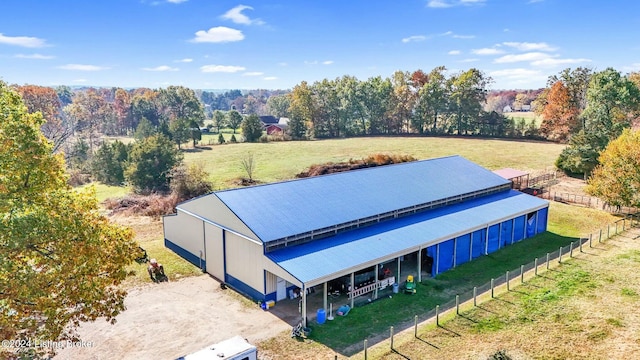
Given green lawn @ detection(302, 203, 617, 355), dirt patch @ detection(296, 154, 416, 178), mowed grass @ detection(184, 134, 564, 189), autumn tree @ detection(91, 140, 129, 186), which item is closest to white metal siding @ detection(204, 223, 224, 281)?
green lawn @ detection(302, 203, 617, 355)

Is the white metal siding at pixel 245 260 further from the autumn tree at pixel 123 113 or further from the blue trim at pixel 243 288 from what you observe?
the autumn tree at pixel 123 113

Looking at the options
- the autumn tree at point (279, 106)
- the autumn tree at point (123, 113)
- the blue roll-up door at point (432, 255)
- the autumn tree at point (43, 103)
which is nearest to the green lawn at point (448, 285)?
the blue roll-up door at point (432, 255)

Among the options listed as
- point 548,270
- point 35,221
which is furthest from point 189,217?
point 548,270

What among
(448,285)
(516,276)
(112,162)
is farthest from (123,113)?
(516,276)

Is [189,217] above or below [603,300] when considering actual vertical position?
above

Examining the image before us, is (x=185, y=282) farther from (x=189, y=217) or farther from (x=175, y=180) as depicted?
(x=175, y=180)

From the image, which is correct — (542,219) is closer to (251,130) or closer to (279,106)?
(251,130)

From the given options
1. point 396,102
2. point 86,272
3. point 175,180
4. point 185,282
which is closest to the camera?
point 86,272
